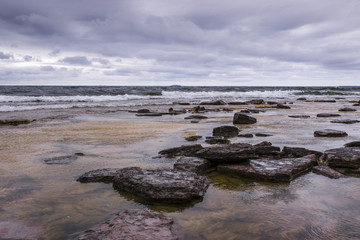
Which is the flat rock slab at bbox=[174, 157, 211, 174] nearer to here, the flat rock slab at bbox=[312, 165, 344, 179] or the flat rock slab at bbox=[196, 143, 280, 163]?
the flat rock slab at bbox=[196, 143, 280, 163]

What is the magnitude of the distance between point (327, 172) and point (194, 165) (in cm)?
193

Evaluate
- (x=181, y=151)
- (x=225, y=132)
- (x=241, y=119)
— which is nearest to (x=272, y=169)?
(x=181, y=151)

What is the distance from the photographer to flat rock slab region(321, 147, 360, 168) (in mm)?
4547

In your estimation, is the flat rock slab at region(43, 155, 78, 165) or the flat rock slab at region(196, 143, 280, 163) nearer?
the flat rock slab at region(196, 143, 280, 163)

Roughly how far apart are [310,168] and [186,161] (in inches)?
76.0

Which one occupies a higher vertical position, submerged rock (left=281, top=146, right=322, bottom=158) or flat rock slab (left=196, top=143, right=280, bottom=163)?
flat rock slab (left=196, top=143, right=280, bottom=163)

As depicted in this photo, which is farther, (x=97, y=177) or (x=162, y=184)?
(x=97, y=177)

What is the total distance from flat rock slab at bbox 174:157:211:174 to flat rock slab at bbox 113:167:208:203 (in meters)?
0.38

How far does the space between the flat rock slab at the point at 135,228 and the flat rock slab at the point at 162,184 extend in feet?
1.54

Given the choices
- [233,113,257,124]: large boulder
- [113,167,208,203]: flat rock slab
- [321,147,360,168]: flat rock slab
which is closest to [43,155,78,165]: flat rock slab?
[113,167,208,203]: flat rock slab

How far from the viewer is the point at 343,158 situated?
4.61 metres

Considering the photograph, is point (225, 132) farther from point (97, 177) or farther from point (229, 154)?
point (97, 177)

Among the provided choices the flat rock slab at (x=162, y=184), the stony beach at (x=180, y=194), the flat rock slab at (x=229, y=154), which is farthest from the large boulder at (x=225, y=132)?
the flat rock slab at (x=162, y=184)

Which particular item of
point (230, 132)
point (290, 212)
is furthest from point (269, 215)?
point (230, 132)
